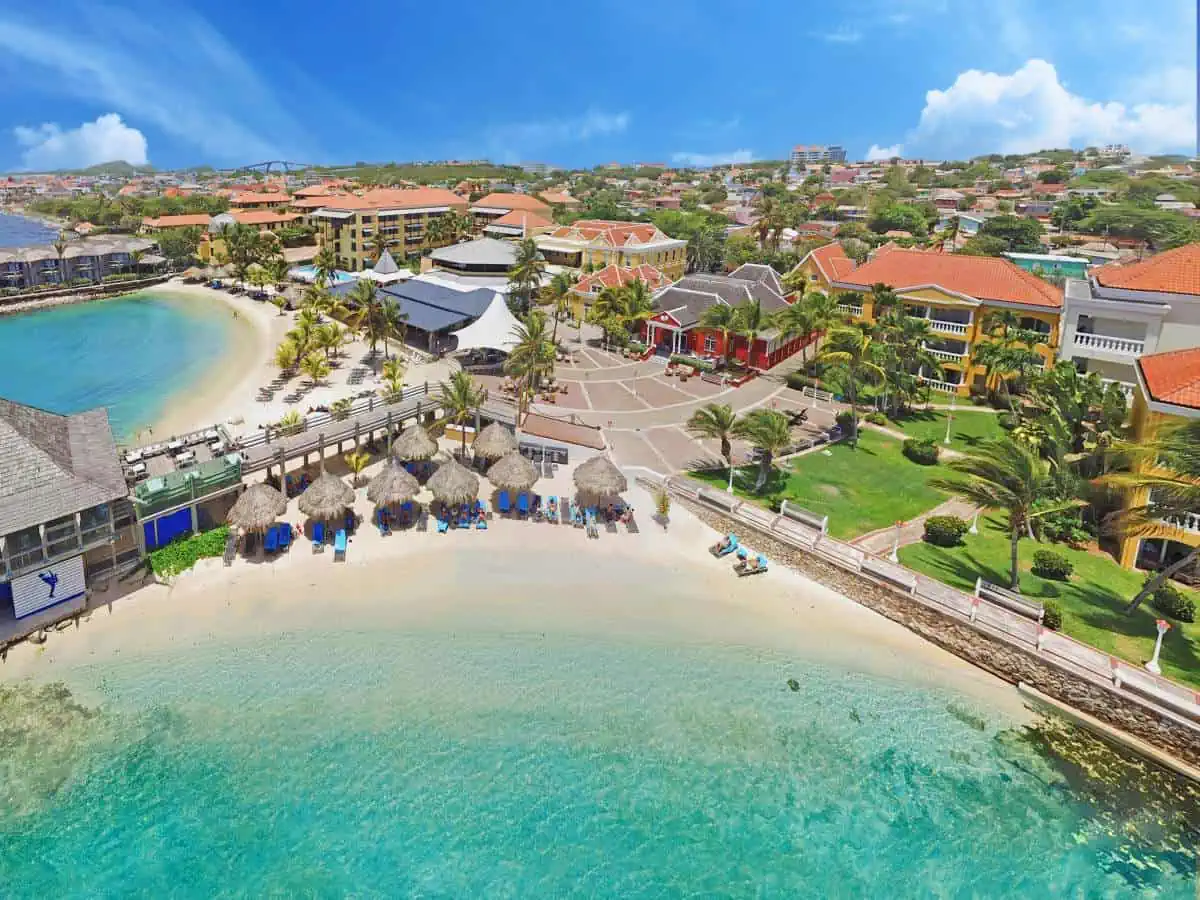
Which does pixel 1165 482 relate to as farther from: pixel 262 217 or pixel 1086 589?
pixel 262 217

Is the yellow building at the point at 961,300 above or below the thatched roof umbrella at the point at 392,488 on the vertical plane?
above

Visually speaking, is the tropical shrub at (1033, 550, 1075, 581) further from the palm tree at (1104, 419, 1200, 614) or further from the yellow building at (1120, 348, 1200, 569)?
the yellow building at (1120, 348, 1200, 569)

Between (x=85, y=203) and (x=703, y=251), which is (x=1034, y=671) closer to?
(x=703, y=251)

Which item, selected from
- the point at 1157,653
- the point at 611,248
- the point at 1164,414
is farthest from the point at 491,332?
the point at 1157,653

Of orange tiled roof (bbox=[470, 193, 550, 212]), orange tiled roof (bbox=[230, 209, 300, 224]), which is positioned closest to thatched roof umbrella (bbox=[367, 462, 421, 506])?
orange tiled roof (bbox=[470, 193, 550, 212])

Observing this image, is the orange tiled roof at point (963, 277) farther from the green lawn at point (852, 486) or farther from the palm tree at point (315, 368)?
the palm tree at point (315, 368)

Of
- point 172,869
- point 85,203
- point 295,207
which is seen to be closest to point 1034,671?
point 172,869

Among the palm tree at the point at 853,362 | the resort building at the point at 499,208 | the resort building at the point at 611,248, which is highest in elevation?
the resort building at the point at 499,208

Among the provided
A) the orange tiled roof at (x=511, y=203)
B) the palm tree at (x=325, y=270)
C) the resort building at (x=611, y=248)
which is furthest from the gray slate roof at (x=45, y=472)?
the orange tiled roof at (x=511, y=203)
